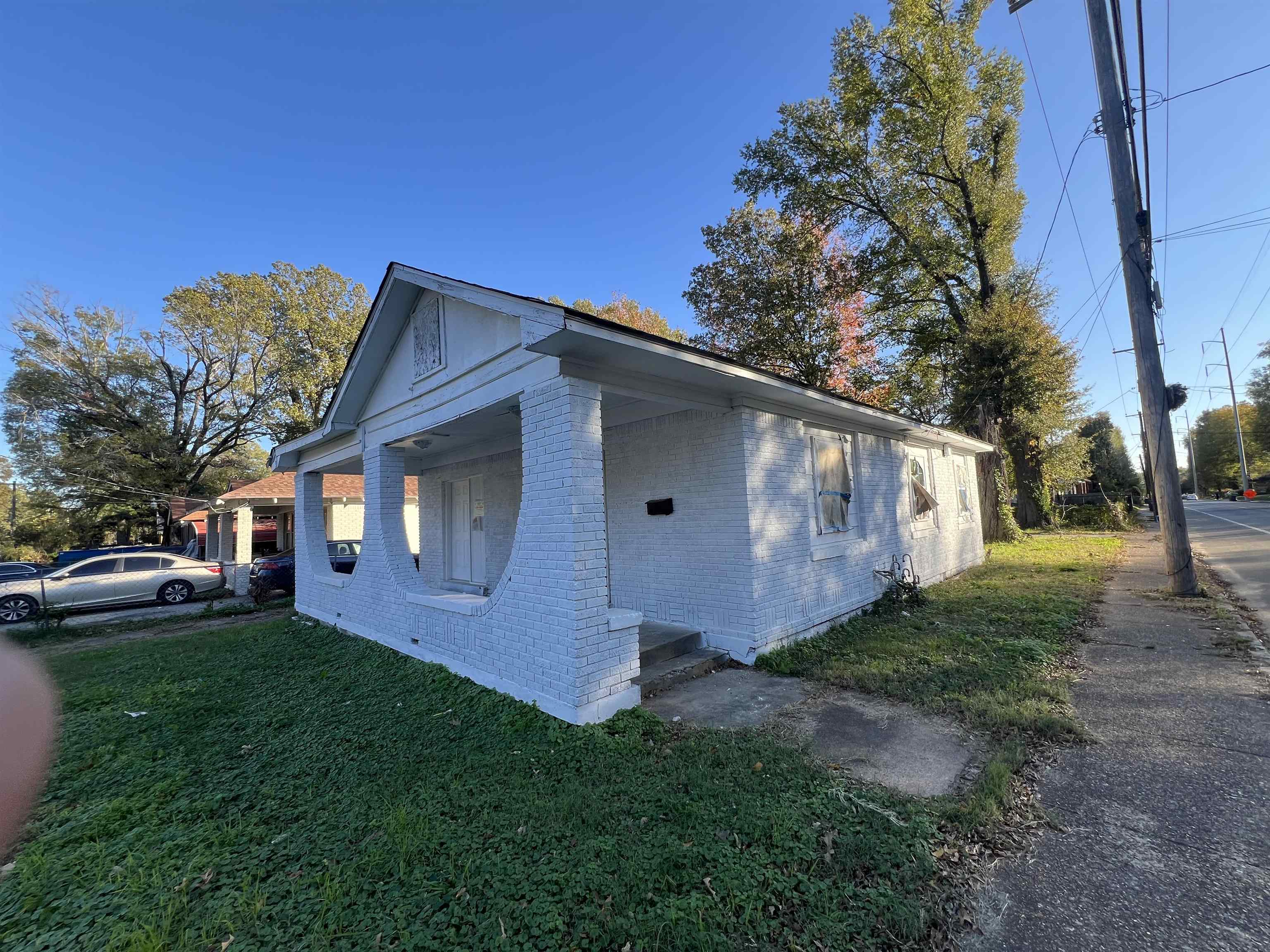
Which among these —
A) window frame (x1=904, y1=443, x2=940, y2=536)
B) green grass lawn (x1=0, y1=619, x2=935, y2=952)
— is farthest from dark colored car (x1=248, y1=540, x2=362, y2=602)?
window frame (x1=904, y1=443, x2=940, y2=536)

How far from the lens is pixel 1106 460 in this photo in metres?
36.0

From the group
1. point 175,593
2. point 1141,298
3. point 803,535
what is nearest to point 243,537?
point 175,593

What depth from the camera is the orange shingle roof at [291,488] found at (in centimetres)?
1794

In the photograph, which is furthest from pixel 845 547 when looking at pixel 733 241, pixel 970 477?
pixel 733 241

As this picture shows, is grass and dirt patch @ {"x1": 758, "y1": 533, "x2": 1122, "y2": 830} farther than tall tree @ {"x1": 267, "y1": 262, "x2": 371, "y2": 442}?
No

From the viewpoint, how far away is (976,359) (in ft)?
52.3

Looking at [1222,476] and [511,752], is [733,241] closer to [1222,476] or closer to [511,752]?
[511,752]

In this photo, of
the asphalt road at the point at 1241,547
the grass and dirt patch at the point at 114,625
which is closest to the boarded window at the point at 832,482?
the asphalt road at the point at 1241,547

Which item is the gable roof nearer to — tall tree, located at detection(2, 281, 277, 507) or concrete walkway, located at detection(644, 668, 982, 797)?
concrete walkway, located at detection(644, 668, 982, 797)

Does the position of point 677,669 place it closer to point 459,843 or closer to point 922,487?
point 459,843

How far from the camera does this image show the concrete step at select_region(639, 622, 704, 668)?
522 centimetres

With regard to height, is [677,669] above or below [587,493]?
below

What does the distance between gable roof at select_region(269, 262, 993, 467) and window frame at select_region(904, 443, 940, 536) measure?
1.65 ft

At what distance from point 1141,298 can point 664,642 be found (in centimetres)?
895
